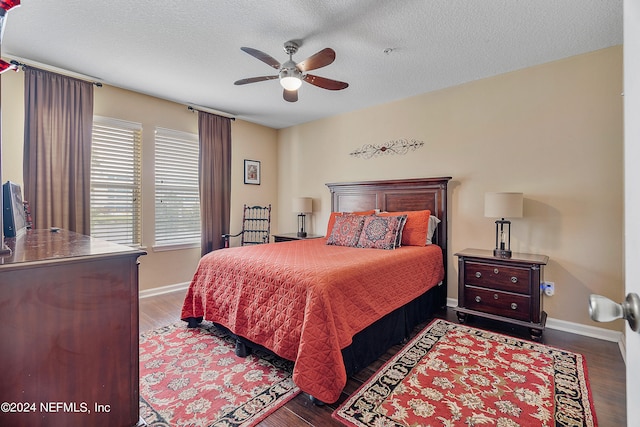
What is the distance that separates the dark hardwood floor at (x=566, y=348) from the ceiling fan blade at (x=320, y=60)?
2314 millimetres

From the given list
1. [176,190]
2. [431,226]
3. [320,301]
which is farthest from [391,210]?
[176,190]

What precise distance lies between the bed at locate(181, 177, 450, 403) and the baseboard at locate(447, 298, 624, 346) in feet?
3.59

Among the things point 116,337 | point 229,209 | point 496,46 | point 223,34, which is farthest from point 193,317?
point 496,46

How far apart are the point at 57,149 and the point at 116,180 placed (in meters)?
0.64

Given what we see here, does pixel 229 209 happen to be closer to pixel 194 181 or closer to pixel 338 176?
pixel 194 181

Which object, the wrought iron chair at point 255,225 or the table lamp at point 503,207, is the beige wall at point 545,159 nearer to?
the table lamp at point 503,207

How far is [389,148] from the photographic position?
4.01 m

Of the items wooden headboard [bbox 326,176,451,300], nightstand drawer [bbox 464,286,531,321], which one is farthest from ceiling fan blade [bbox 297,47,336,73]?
nightstand drawer [bbox 464,286,531,321]

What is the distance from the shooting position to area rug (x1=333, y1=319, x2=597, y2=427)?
162 cm

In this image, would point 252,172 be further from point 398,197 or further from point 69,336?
point 69,336

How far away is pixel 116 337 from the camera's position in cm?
131

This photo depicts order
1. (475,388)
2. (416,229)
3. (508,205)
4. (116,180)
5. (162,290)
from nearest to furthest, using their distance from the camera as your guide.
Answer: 1. (475,388)
2. (508,205)
3. (416,229)
4. (116,180)
5. (162,290)

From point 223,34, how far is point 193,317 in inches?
99.5

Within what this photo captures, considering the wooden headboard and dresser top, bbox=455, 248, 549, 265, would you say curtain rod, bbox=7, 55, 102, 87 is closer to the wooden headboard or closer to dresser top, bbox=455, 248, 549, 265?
the wooden headboard
